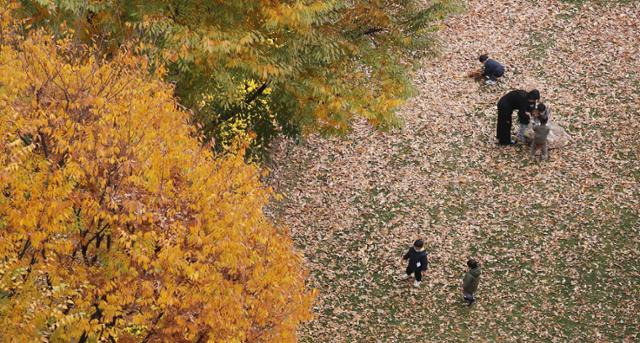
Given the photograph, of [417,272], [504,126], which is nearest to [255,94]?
[417,272]

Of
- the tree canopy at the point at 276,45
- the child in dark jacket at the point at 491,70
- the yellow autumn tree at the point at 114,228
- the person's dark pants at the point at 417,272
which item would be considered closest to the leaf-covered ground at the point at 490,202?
the person's dark pants at the point at 417,272

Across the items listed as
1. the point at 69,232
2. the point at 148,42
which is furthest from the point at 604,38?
the point at 69,232

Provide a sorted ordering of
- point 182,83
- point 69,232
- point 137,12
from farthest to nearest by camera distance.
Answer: point 182,83 → point 137,12 → point 69,232

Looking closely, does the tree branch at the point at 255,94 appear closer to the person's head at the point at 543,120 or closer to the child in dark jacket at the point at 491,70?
the person's head at the point at 543,120

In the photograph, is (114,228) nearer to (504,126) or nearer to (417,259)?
(417,259)

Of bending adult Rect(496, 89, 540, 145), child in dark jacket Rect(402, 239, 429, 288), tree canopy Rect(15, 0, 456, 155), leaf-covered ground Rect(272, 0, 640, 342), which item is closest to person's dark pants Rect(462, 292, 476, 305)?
leaf-covered ground Rect(272, 0, 640, 342)

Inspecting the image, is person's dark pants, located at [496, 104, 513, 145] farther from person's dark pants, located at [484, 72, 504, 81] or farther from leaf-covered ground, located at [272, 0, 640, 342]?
person's dark pants, located at [484, 72, 504, 81]

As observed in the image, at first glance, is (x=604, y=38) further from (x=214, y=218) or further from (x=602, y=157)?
(x=214, y=218)
